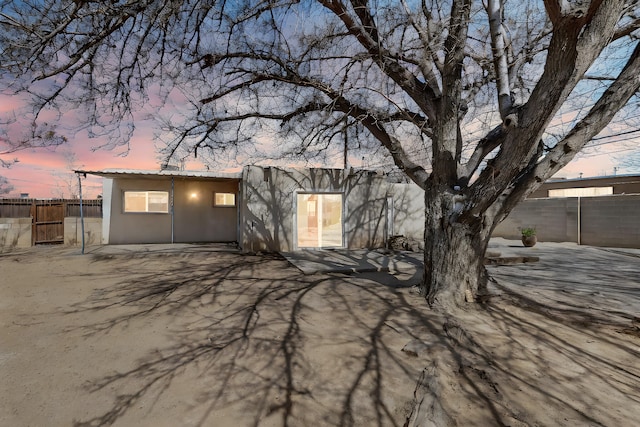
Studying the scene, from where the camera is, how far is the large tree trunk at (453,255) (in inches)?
168

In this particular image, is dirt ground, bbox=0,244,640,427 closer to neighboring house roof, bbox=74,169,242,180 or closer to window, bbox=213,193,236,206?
neighboring house roof, bbox=74,169,242,180

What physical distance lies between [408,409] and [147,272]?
612 cm

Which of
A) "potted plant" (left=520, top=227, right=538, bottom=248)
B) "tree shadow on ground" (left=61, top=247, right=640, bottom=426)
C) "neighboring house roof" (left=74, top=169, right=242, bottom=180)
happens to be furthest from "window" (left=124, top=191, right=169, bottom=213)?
"potted plant" (left=520, top=227, right=538, bottom=248)

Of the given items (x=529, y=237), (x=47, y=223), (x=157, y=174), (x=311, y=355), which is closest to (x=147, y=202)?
(x=157, y=174)

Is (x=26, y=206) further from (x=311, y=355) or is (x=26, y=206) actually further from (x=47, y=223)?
(x=311, y=355)

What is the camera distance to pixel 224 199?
1229 cm

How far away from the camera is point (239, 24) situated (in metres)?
5.08

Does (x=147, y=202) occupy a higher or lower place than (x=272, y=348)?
higher

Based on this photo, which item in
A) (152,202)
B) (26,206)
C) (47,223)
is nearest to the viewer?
(47,223)

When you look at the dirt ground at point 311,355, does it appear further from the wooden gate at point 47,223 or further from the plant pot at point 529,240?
the wooden gate at point 47,223

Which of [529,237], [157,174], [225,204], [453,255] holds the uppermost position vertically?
[157,174]

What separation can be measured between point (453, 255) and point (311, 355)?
8.14ft

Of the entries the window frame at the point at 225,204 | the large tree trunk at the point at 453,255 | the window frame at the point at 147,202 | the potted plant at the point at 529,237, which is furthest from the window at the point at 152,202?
the potted plant at the point at 529,237

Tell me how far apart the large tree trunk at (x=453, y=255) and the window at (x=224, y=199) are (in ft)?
30.9
